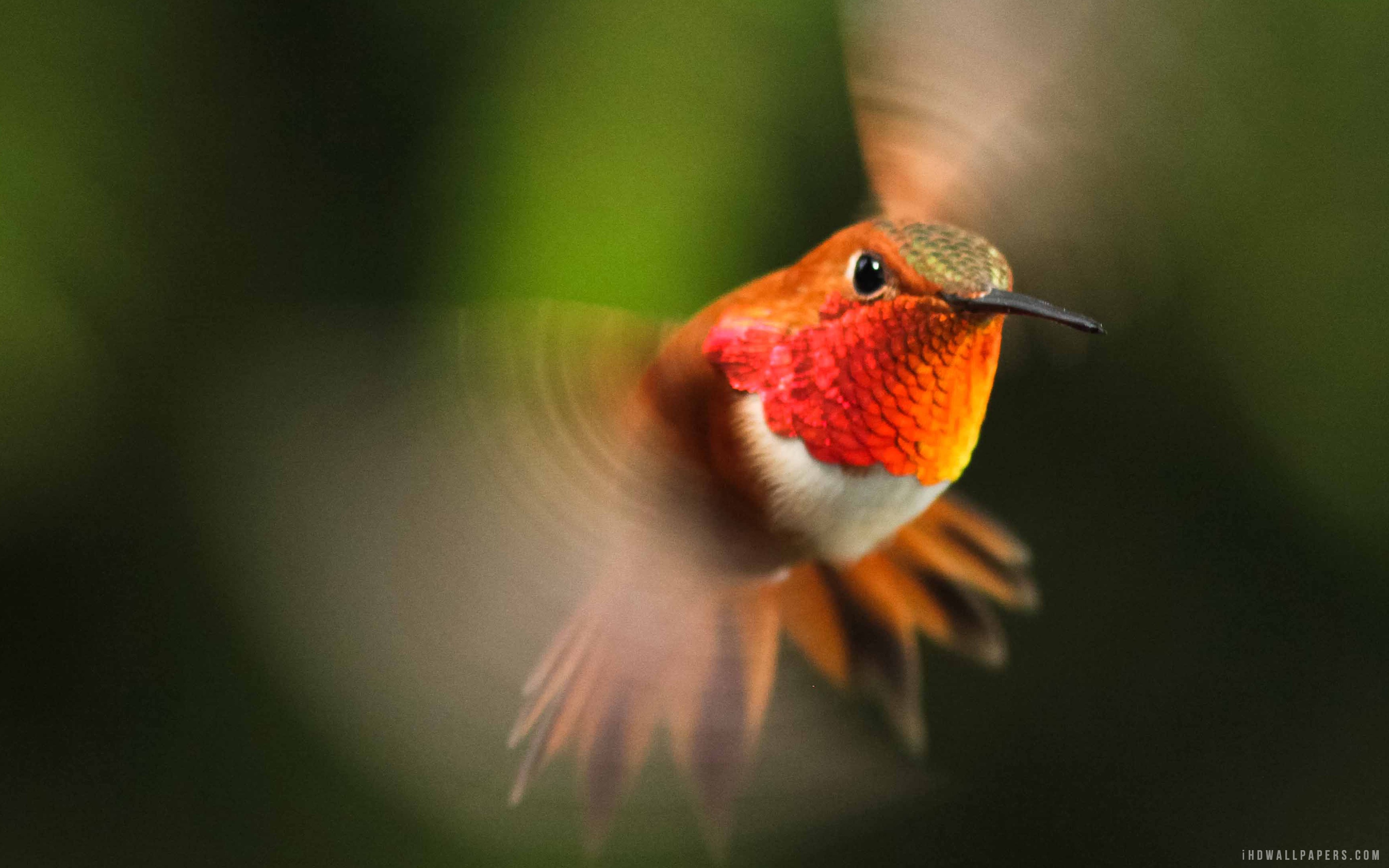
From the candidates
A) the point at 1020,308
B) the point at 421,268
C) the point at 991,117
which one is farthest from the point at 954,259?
the point at 421,268

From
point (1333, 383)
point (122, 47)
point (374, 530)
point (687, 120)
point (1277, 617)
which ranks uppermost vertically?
point (122, 47)

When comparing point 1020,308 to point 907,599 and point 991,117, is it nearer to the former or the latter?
point 991,117

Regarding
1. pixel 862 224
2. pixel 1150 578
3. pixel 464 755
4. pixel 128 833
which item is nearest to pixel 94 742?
pixel 128 833

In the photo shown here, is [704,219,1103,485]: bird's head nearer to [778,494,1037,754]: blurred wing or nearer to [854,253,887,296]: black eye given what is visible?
[854,253,887,296]: black eye

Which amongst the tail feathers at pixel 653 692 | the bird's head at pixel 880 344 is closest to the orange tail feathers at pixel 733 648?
the tail feathers at pixel 653 692

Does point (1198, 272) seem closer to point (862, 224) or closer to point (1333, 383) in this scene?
point (1333, 383)

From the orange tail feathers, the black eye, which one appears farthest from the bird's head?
the orange tail feathers
